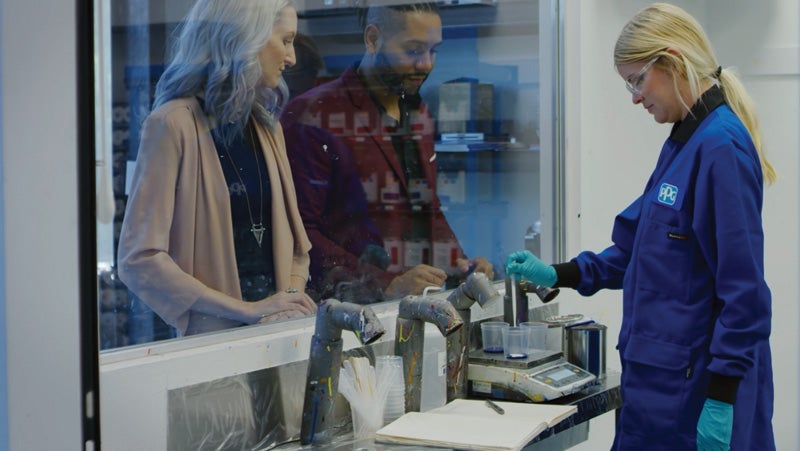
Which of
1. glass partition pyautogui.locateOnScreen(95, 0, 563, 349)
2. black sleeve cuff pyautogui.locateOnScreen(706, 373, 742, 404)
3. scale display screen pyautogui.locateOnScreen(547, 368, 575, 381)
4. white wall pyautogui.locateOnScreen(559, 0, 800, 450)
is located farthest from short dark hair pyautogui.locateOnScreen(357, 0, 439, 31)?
black sleeve cuff pyautogui.locateOnScreen(706, 373, 742, 404)

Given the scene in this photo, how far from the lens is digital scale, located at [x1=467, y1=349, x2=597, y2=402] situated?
238 centimetres

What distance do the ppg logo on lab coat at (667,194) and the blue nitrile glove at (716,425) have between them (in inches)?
19.3

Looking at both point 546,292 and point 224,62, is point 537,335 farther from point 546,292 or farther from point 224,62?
point 224,62

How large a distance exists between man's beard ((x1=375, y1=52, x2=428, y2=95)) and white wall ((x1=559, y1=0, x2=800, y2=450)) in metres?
0.65

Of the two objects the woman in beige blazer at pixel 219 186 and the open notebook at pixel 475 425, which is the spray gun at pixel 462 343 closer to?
the open notebook at pixel 475 425

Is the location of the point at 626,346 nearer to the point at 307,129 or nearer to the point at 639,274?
the point at 639,274

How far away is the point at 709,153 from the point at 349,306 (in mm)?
944

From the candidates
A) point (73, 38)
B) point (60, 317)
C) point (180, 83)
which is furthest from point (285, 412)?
point (73, 38)

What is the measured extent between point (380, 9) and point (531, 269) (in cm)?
93

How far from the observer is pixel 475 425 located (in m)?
2.07

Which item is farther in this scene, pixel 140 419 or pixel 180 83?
pixel 180 83

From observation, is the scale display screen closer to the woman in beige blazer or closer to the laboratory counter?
the laboratory counter

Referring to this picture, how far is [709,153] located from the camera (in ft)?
7.30

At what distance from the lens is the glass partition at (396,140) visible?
1.90 metres
